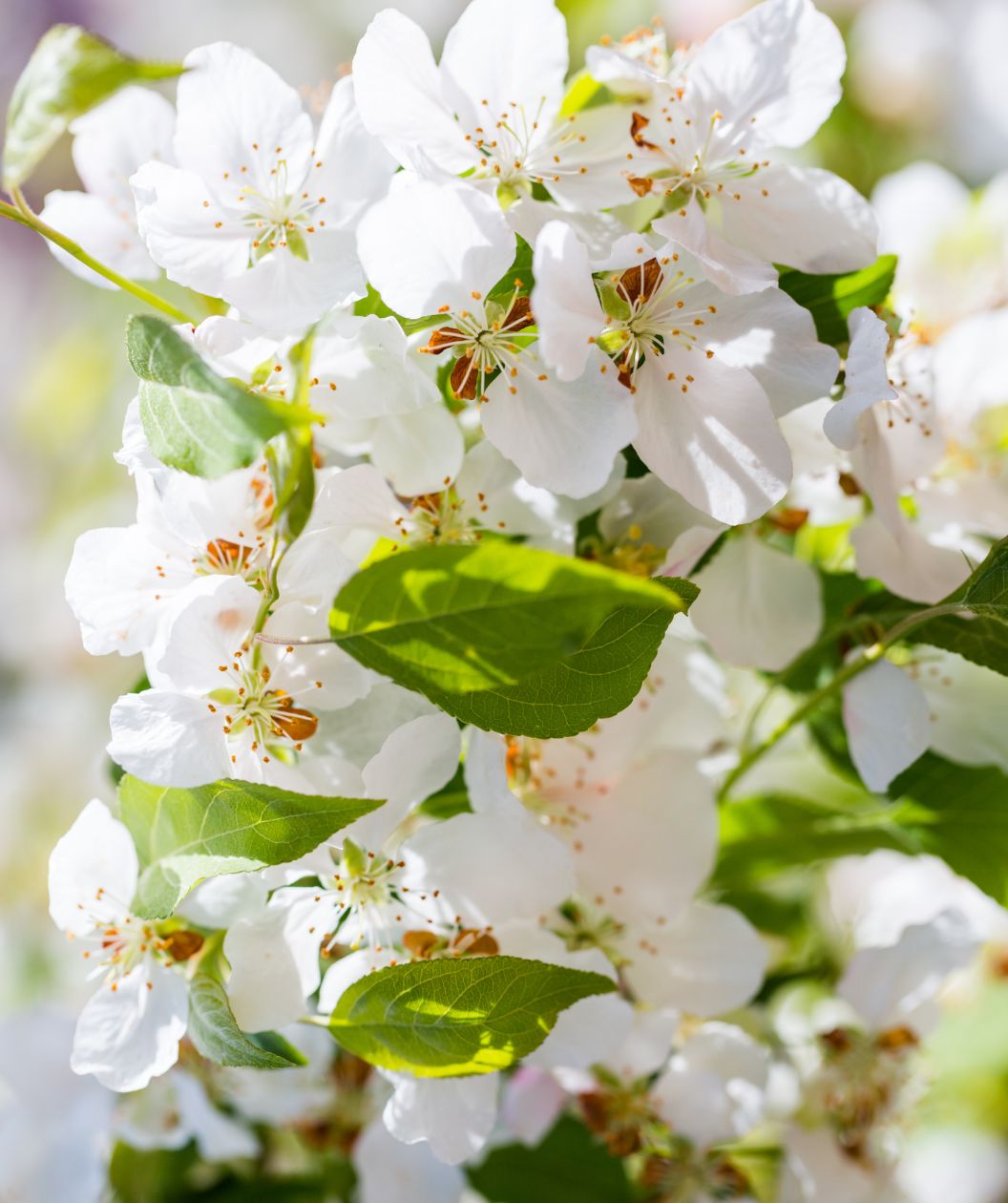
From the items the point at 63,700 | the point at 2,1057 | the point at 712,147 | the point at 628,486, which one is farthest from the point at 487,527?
the point at 63,700

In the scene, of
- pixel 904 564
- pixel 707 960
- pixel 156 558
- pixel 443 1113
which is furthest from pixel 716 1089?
pixel 156 558

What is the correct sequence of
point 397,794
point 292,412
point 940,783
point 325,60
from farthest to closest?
point 325,60, point 940,783, point 397,794, point 292,412

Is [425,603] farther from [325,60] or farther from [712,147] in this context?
[325,60]

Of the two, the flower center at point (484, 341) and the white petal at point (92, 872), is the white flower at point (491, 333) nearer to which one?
the flower center at point (484, 341)

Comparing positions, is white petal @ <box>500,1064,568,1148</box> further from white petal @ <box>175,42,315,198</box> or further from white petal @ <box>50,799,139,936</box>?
white petal @ <box>175,42,315,198</box>

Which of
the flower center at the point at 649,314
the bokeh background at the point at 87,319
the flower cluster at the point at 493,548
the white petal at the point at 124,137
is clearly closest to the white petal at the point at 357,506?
the flower cluster at the point at 493,548

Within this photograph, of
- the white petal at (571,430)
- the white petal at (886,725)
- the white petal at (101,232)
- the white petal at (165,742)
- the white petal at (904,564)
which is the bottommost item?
the white petal at (886,725)
